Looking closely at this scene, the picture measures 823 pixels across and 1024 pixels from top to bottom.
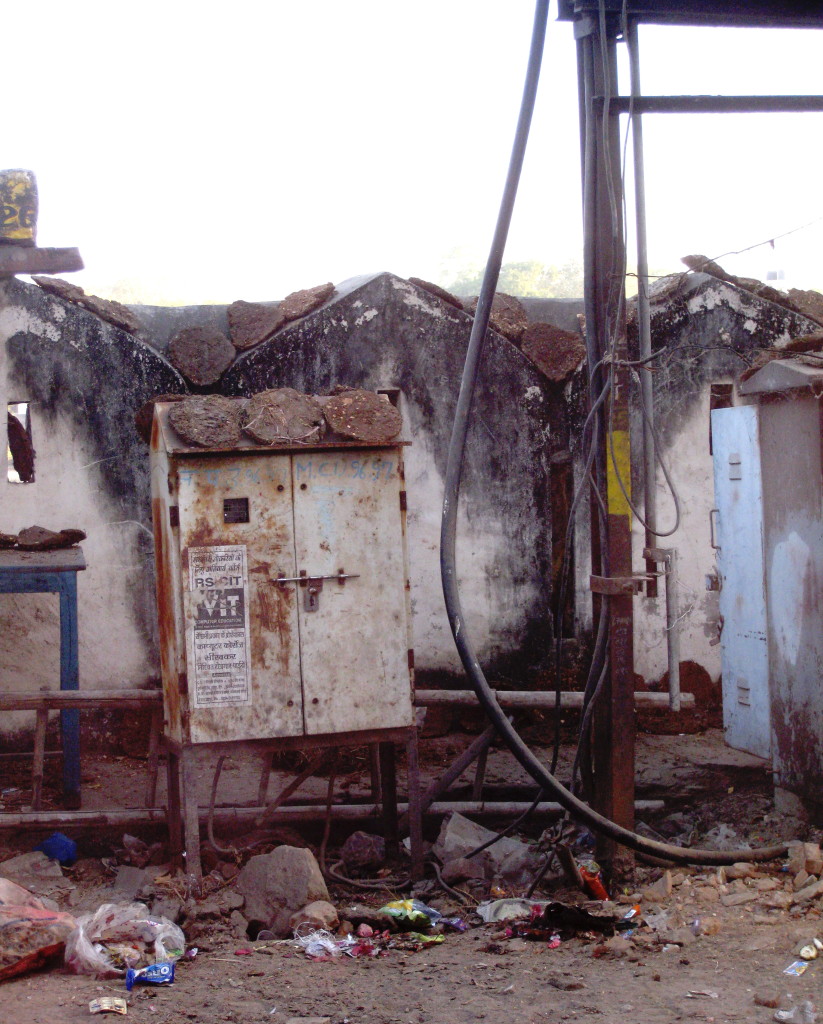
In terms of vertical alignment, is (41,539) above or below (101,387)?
below

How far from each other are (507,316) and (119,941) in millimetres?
5446

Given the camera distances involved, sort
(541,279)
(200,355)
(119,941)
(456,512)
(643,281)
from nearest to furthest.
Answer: (119,941) < (456,512) < (643,281) < (200,355) < (541,279)

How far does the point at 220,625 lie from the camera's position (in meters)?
5.06

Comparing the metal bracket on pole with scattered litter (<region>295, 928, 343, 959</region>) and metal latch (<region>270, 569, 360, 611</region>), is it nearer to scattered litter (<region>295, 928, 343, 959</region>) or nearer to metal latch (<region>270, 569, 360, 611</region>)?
metal latch (<region>270, 569, 360, 611</region>)

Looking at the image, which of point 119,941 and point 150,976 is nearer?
point 150,976

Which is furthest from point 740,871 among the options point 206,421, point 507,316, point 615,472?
point 507,316

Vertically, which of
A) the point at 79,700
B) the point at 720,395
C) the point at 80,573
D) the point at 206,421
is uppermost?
the point at 720,395

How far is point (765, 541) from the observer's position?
5.49m

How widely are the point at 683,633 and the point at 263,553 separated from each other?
14.4 ft

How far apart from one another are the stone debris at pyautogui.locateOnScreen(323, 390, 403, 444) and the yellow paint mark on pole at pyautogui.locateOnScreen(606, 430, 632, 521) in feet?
3.43

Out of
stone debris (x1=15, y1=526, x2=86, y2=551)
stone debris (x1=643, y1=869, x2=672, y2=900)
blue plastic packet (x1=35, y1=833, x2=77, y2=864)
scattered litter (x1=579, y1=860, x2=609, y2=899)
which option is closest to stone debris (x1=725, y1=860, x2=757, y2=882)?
stone debris (x1=643, y1=869, x2=672, y2=900)

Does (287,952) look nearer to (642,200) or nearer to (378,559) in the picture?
(378,559)

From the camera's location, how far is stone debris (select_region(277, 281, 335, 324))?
7973mm

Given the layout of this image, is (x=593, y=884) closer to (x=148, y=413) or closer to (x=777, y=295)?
(x=148, y=413)
